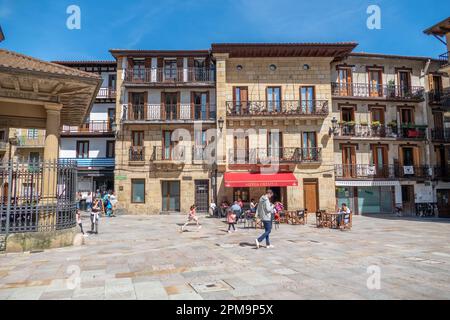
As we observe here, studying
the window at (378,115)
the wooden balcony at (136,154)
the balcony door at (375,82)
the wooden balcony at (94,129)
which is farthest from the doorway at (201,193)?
the balcony door at (375,82)

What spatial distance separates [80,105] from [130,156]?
1090 cm

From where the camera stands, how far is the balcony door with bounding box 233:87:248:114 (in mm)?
23172

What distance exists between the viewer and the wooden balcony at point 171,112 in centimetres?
2314

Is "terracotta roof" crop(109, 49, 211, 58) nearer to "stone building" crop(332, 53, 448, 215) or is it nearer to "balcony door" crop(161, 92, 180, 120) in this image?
"balcony door" crop(161, 92, 180, 120)

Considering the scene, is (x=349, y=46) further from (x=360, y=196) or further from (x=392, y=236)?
(x=392, y=236)

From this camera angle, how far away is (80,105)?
482 inches

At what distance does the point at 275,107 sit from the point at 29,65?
17.0 m

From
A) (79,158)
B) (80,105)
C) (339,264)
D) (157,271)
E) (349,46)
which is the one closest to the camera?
(157,271)

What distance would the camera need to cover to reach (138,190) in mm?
22953

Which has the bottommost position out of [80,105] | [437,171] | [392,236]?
[392,236]

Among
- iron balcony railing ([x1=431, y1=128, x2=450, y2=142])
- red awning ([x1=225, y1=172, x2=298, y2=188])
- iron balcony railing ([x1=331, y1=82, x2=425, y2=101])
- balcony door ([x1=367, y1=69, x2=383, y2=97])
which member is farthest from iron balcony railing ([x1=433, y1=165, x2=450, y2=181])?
red awning ([x1=225, y1=172, x2=298, y2=188])

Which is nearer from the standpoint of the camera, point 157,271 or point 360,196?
point 157,271

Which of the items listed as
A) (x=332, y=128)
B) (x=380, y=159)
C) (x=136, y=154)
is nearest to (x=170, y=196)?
(x=136, y=154)
